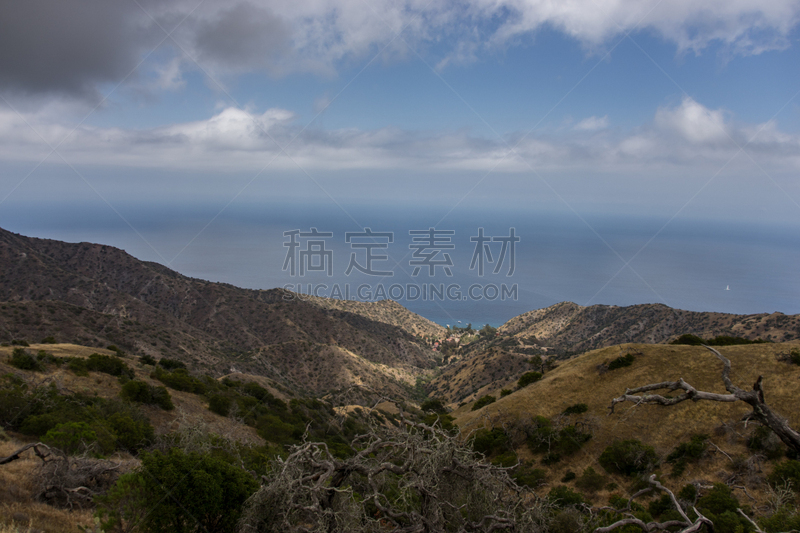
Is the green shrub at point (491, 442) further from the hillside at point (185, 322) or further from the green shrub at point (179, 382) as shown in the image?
the hillside at point (185, 322)

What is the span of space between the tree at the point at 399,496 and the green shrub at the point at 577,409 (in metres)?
15.4

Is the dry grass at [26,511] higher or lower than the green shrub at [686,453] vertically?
higher

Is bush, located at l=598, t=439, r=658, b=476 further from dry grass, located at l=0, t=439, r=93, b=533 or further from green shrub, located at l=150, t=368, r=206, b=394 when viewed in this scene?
green shrub, located at l=150, t=368, r=206, b=394

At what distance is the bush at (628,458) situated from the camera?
40.4 ft

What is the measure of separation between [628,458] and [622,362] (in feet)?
22.6

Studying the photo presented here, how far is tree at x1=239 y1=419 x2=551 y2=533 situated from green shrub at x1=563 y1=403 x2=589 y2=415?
15.4 meters

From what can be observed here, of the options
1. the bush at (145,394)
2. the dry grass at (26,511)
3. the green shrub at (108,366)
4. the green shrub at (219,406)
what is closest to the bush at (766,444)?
the dry grass at (26,511)

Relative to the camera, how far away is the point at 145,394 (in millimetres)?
13492

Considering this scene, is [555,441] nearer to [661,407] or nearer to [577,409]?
[577,409]

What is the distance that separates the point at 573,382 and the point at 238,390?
18.3 m

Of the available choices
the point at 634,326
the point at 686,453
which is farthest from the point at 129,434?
the point at 634,326

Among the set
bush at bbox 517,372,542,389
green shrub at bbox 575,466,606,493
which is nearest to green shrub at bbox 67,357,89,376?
green shrub at bbox 575,466,606,493

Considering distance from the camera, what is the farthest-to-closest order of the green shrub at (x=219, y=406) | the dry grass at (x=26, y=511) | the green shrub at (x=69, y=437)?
the green shrub at (x=219, y=406), the green shrub at (x=69, y=437), the dry grass at (x=26, y=511)

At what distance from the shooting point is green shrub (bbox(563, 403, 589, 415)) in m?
16.5
